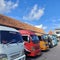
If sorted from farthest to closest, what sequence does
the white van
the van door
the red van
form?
the red van
the van door
the white van

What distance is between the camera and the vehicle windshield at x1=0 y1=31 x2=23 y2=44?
25.1 ft

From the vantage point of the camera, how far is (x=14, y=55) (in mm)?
8102

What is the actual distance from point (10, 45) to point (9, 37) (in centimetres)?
48

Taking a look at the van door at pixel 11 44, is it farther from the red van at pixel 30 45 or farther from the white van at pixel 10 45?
the red van at pixel 30 45

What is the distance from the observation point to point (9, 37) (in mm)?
8148

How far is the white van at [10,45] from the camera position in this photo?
290 inches

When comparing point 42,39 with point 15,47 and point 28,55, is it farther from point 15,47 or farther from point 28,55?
point 15,47

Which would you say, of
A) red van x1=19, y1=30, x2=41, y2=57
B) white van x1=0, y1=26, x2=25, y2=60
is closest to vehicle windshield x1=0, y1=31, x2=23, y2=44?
white van x1=0, y1=26, x2=25, y2=60

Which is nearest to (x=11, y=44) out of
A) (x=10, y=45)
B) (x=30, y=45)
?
(x=10, y=45)

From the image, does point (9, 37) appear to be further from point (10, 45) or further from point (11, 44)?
point (10, 45)

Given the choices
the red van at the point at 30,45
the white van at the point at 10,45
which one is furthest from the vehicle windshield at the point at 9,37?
the red van at the point at 30,45

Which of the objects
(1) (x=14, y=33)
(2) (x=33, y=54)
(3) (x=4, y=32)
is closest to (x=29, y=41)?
(2) (x=33, y=54)

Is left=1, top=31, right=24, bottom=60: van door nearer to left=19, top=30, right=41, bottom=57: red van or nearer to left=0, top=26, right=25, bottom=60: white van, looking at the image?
left=0, top=26, right=25, bottom=60: white van

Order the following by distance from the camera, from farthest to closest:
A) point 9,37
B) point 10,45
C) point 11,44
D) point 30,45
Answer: point 30,45 < point 9,37 < point 11,44 < point 10,45
